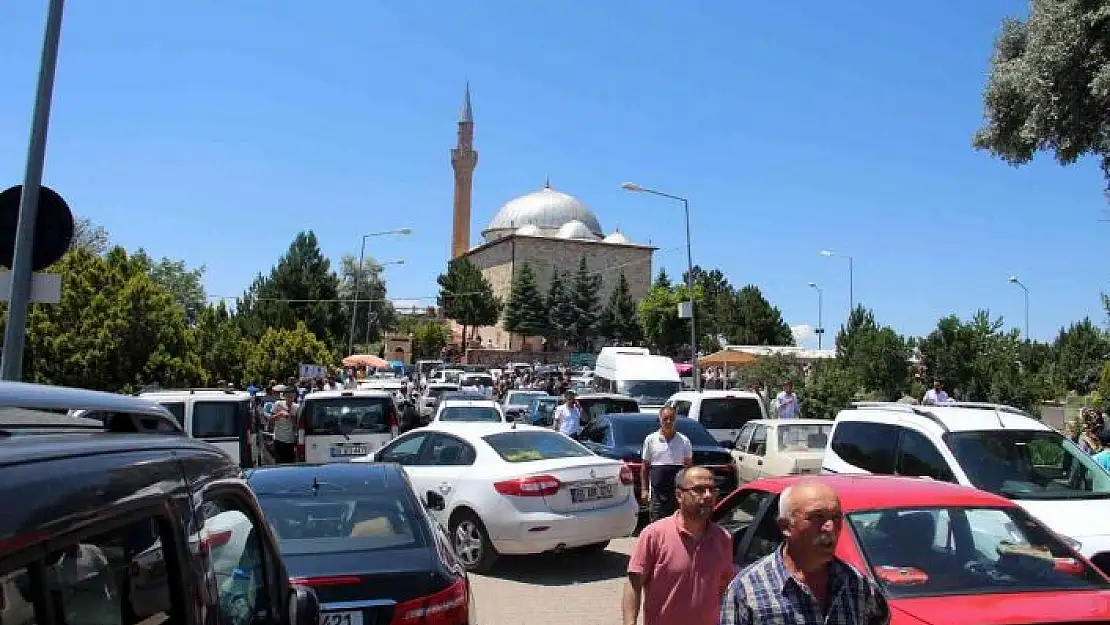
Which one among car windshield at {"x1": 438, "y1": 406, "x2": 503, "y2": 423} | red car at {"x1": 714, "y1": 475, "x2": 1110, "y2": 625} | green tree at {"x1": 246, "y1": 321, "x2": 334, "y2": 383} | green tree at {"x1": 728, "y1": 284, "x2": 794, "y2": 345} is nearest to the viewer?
red car at {"x1": 714, "y1": 475, "x2": 1110, "y2": 625}

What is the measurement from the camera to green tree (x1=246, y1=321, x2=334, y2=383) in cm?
4709

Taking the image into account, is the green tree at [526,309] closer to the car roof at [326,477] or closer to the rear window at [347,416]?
the rear window at [347,416]

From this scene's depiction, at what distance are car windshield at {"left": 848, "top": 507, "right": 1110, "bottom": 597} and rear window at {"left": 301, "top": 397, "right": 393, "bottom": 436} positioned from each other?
38.3 feet

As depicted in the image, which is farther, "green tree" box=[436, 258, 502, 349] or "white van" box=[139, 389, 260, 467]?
"green tree" box=[436, 258, 502, 349]

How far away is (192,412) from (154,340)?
55.0 ft

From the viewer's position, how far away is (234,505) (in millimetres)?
3062

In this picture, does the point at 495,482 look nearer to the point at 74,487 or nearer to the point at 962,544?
the point at 962,544

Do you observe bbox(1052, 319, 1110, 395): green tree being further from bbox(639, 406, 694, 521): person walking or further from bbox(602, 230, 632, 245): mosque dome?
bbox(602, 230, 632, 245): mosque dome

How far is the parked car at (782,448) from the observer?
43.4 ft

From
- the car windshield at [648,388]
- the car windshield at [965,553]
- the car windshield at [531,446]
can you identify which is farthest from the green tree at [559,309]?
the car windshield at [965,553]

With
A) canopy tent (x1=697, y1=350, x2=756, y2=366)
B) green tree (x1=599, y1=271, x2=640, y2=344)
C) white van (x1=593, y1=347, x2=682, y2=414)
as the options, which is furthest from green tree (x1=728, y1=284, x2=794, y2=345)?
white van (x1=593, y1=347, x2=682, y2=414)

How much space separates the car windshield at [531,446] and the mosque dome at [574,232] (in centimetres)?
9446

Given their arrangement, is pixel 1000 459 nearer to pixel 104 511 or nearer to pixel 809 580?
pixel 809 580

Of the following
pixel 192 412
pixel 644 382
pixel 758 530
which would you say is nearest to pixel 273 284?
pixel 644 382
